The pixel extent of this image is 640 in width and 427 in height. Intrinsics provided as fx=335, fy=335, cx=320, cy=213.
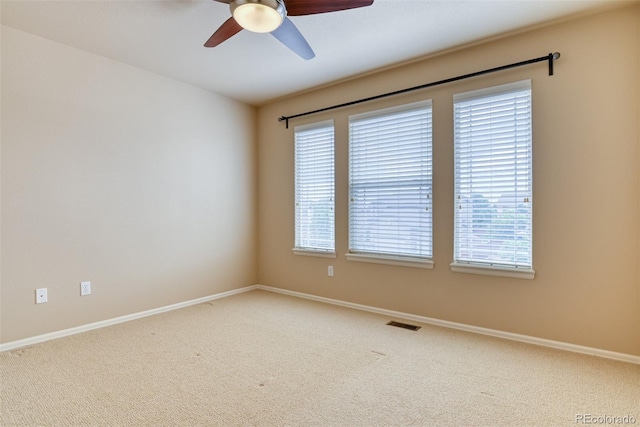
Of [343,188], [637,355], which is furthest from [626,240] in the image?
[343,188]

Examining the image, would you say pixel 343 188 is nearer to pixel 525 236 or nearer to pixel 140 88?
pixel 525 236

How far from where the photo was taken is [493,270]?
2.90 m

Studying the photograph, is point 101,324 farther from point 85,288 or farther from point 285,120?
point 285,120

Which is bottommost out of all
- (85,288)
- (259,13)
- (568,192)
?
(85,288)

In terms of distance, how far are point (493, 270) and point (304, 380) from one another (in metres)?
1.86

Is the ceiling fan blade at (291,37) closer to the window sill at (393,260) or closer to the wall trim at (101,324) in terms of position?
the window sill at (393,260)

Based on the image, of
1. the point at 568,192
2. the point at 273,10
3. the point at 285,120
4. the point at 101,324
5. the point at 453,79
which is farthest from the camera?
the point at 285,120

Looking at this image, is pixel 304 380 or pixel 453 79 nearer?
pixel 304 380

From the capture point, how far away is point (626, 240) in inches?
95.7

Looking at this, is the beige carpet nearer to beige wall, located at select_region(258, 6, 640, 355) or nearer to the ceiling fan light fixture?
beige wall, located at select_region(258, 6, 640, 355)

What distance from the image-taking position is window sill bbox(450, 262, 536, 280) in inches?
109

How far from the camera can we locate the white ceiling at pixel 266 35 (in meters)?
2.44

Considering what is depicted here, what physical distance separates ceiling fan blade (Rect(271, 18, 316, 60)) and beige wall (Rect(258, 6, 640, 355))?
141 centimetres

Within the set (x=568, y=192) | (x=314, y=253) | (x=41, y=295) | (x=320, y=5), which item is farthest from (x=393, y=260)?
(x=41, y=295)
